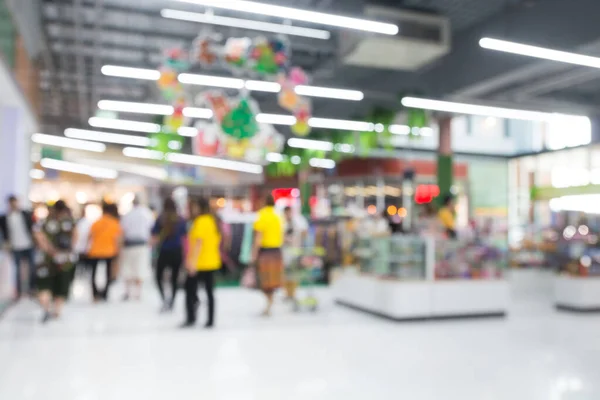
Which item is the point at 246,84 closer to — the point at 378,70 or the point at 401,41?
the point at 401,41

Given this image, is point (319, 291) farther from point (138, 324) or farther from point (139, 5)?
point (139, 5)

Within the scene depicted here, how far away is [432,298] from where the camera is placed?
A: 7445 mm

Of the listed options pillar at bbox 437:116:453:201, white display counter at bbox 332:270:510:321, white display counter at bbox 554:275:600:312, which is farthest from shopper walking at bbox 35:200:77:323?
pillar at bbox 437:116:453:201

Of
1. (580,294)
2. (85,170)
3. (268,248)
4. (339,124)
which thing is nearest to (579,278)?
(580,294)

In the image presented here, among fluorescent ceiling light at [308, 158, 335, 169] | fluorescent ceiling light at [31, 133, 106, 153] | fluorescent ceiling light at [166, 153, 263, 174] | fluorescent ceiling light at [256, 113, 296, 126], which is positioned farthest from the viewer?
fluorescent ceiling light at [166, 153, 263, 174]

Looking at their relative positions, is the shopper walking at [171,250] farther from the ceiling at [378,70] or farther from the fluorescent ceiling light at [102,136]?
the fluorescent ceiling light at [102,136]

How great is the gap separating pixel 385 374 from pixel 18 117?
724cm

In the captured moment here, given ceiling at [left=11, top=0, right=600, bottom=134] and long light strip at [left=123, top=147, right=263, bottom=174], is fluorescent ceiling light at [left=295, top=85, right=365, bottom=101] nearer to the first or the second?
ceiling at [left=11, top=0, right=600, bottom=134]

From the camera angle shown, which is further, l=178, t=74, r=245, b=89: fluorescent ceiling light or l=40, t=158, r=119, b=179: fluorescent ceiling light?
l=40, t=158, r=119, b=179: fluorescent ceiling light

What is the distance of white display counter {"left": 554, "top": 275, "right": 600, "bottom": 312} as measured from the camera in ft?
27.7

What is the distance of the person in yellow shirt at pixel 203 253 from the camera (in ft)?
21.1

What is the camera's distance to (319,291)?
10852mm

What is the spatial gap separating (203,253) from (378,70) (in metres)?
7.42

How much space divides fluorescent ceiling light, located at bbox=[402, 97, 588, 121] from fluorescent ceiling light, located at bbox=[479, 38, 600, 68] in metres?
3.33
